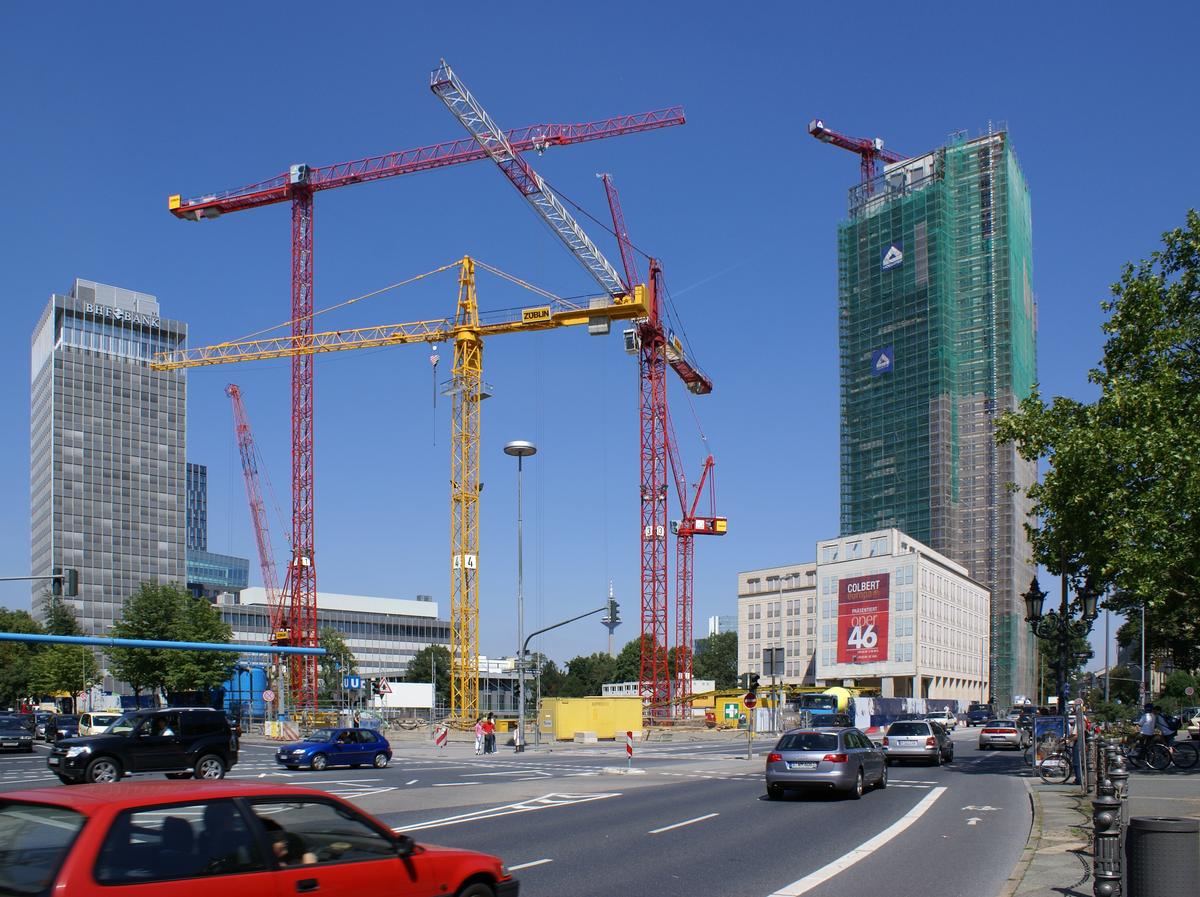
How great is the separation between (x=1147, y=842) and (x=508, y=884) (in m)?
5.04

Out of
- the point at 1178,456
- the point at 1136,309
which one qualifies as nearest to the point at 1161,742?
the point at 1178,456

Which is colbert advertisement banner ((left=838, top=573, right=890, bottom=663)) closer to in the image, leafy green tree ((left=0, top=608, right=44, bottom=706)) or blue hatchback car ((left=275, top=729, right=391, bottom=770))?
leafy green tree ((left=0, top=608, right=44, bottom=706))

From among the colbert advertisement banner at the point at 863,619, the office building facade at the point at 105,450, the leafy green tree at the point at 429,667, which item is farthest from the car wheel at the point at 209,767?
the office building facade at the point at 105,450

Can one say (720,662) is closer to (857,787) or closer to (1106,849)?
(857,787)

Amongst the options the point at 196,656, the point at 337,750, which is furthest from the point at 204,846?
the point at 196,656

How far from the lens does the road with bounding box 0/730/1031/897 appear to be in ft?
42.0

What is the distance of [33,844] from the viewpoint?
603 centimetres

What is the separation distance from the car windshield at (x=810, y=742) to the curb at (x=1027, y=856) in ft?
12.9

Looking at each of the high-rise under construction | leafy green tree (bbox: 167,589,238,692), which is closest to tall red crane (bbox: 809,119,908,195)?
the high-rise under construction

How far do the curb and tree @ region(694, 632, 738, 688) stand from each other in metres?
149

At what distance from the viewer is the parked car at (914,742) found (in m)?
35.3

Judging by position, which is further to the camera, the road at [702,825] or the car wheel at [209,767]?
the car wheel at [209,767]

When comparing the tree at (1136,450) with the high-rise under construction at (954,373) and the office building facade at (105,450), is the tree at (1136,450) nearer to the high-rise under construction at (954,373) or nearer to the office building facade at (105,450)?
the high-rise under construction at (954,373)

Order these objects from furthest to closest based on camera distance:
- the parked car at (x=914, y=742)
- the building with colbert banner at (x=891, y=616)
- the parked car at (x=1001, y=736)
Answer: the building with colbert banner at (x=891, y=616) < the parked car at (x=1001, y=736) < the parked car at (x=914, y=742)
